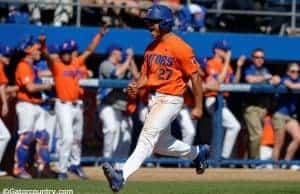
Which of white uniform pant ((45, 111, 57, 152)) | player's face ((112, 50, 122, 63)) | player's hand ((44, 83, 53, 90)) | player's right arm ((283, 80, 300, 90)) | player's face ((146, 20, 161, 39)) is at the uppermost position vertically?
player's face ((146, 20, 161, 39))

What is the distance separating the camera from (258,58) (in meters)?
17.2

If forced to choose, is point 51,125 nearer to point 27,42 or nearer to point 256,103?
point 27,42

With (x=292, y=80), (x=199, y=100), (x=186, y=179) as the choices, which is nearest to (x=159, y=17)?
(x=199, y=100)

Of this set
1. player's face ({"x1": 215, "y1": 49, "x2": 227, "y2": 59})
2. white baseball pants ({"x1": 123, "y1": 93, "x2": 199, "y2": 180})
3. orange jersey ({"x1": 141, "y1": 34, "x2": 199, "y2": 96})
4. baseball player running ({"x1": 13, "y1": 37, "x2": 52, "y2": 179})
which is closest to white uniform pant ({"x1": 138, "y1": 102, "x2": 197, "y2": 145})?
player's face ({"x1": 215, "y1": 49, "x2": 227, "y2": 59})

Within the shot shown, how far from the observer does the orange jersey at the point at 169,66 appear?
11.4m

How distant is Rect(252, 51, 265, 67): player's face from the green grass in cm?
305

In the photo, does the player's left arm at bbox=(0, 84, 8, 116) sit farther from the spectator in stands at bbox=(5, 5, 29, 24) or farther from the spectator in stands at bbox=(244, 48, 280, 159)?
the spectator in stands at bbox=(244, 48, 280, 159)

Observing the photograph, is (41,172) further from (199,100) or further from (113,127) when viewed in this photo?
(199,100)

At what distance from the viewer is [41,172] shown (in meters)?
15.5

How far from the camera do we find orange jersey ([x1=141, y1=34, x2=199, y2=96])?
11430 millimetres

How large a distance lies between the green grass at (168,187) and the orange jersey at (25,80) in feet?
5.35

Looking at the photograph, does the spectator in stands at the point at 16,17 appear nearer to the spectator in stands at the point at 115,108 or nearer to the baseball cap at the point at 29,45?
the spectator in stands at the point at 115,108

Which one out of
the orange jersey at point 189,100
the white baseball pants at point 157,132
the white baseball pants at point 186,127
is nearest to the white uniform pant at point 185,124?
the white baseball pants at point 186,127

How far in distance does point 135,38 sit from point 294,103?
9.78ft
